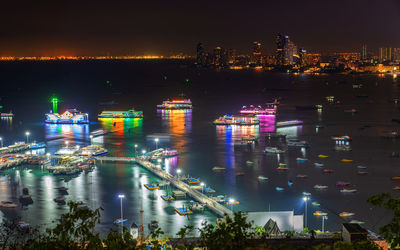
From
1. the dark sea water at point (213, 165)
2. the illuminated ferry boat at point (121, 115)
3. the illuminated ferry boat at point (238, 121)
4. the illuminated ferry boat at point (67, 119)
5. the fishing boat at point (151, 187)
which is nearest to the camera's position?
the dark sea water at point (213, 165)

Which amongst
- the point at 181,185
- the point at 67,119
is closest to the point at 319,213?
the point at 181,185

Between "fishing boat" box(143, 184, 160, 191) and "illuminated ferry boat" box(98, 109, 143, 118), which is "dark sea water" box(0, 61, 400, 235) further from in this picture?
"illuminated ferry boat" box(98, 109, 143, 118)

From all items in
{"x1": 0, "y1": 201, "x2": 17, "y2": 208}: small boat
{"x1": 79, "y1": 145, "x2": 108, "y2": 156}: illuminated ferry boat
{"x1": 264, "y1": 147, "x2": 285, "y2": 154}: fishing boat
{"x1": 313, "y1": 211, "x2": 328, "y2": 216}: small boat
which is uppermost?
{"x1": 79, "y1": 145, "x2": 108, "y2": 156}: illuminated ferry boat

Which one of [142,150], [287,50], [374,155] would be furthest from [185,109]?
[287,50]

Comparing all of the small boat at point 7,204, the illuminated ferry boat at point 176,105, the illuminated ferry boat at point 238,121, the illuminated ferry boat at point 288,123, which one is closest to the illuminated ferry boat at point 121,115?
the illuminated ferry boat at point 176,105

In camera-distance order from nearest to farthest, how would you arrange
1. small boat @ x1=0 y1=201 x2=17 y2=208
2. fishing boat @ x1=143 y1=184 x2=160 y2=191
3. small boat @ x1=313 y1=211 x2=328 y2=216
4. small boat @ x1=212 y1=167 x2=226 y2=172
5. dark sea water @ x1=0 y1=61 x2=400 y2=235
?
small boat @ x1=313 y1=211 x2=328 y2=216
dark sea water @ x1=0 y1=61 x2=400 y2=235
small boat @ x1=0 y1=201 x2=17 y2=208
fishing boat @ x1=143 y1=184 x2=160 y2=191
small boat @ x1=212 y1=167 x2=226 y2=172

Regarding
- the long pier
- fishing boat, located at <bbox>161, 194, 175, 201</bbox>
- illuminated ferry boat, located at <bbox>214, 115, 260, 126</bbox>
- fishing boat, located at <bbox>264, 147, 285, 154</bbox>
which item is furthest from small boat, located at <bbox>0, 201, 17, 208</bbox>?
illuminated ferry boat, located at <bbox>214, 115, 260, 126</bbox>

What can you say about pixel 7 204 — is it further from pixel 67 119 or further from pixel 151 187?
pixel 67 119

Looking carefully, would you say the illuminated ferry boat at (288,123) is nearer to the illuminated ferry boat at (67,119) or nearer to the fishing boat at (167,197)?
the illuminated ferry boat at (67,119)
